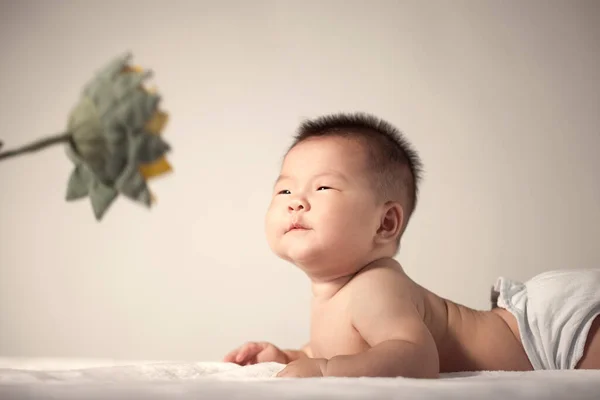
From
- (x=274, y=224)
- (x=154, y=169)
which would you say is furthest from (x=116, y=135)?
(x=274, y=224)

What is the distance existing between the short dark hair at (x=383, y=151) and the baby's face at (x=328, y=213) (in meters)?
0.02

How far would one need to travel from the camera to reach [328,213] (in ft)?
3.13

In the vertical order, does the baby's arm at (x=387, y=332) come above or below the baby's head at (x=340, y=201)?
below

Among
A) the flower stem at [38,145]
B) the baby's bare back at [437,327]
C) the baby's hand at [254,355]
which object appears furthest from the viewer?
the baby's hand at [254,355]

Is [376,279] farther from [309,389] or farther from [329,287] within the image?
[309,389]

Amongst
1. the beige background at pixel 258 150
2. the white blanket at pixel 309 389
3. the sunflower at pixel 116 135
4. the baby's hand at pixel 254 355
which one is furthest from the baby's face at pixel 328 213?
the beige background at pixel 258 150

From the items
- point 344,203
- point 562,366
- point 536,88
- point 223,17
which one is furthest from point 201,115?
point 562,366

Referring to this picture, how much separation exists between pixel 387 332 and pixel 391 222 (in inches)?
9.9

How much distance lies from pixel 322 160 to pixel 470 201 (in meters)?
0.89

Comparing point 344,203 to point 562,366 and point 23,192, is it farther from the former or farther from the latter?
point 23,192

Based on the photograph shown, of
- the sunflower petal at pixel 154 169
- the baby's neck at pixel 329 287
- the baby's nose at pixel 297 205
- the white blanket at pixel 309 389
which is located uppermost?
the baby's nose at pixel 297 205

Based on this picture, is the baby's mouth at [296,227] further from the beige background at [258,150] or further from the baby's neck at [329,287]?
the beige background at [258,150]

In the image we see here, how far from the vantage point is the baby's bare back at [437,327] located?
2.93ft

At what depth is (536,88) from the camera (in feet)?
5.94
